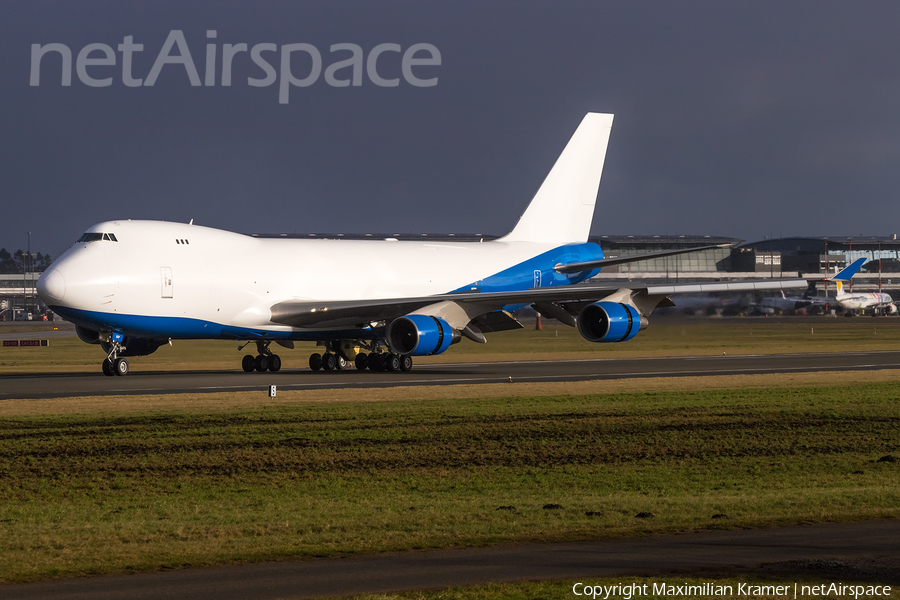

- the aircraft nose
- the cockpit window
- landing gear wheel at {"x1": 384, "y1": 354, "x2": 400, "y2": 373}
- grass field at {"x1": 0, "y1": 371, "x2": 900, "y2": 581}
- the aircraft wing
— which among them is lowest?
grass field at {"x1": 0, "y1": 371, "x2": 900, "y2": 581}

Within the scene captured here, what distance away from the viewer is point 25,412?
915 inches

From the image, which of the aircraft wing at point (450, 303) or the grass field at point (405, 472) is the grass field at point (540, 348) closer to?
the aircraft wing at point (450, 303)

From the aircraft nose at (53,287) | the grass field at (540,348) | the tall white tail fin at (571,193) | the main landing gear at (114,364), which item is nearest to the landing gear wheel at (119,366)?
the main landing gear at (114,364)

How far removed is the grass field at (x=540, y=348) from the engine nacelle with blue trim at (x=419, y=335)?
740 cm

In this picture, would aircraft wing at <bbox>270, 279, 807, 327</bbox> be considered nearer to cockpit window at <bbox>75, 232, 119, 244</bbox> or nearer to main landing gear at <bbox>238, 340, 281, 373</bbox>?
main landing gear at <bbox>238, 340, 281, 373</bbox>

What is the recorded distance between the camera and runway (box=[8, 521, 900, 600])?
9031 mm

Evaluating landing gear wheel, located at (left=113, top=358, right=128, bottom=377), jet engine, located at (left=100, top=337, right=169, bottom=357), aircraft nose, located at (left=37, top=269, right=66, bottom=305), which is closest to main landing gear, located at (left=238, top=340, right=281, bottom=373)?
jet engine, located at (left=100, top=337, right=169, bottom=357)

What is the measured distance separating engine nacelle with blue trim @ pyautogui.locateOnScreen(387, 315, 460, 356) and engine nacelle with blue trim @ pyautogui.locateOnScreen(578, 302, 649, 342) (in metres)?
4.62

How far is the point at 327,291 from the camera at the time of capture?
36938mm

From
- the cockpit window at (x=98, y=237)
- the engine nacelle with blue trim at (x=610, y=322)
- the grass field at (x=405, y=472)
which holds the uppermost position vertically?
the cockpit window at (x=98, y=237)

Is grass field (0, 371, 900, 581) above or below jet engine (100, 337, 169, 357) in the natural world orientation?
below

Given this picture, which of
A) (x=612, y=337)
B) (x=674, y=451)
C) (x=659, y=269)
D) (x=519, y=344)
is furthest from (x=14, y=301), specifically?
(x=674, y=451)

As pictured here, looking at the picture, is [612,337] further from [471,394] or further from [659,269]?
[659,269]

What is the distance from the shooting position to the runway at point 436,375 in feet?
96.6
